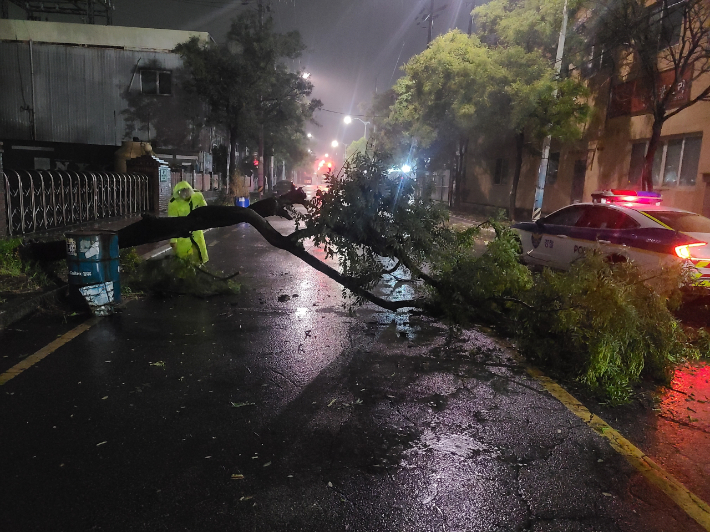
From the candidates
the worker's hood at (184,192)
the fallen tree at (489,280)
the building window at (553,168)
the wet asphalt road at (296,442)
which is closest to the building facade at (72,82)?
the building window at (553,168)

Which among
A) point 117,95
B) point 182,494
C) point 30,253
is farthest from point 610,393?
point 117,95

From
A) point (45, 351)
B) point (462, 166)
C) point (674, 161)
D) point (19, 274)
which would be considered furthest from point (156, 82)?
point (45, 351)

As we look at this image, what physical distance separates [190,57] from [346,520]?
29972mm

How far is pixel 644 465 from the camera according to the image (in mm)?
3332

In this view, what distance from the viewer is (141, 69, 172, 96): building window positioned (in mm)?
30922

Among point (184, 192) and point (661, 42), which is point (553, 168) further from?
point (184, 192)

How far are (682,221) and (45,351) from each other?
815 cm

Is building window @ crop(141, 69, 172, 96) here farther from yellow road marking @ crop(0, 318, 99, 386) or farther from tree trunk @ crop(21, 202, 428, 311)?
yellow road marking @ crop(0, 318, 99, 386)

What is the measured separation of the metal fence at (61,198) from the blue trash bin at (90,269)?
15.2 feet

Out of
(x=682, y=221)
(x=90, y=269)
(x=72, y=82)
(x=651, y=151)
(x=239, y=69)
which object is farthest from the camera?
(x=72, y=82)

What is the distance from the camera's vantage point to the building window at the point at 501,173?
31.1m

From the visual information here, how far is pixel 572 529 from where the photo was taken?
266 centimetres

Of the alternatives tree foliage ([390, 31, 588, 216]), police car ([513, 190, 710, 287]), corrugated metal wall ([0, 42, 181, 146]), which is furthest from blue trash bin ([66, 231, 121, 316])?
corrugated metal wall ([0, 42, 181, 146])

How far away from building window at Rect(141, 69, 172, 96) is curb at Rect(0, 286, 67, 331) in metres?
26.9
